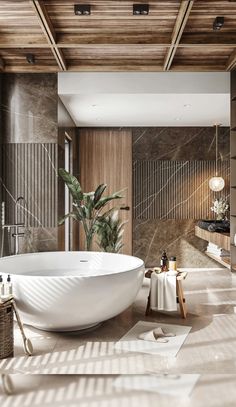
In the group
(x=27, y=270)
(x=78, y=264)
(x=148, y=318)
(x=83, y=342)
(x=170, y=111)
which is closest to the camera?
(x=83, y=342)

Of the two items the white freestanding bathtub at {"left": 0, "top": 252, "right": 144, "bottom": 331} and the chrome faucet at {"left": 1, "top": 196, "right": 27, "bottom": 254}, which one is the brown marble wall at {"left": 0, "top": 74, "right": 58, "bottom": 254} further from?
the white freestanding bathtub at {"left": 0, "top": 252, "right": 144, "bottom": 331}

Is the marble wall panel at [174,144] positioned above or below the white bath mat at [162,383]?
above

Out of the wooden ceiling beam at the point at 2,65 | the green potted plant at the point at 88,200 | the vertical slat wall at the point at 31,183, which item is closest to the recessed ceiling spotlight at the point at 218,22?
the green potted plant at the point at 88,200

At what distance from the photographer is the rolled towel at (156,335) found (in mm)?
3180

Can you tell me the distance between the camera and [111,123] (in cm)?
690

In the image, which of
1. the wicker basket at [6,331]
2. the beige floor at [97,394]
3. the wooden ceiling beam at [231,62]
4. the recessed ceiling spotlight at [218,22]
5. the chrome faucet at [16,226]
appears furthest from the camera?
the chrome faucet at [16,226]

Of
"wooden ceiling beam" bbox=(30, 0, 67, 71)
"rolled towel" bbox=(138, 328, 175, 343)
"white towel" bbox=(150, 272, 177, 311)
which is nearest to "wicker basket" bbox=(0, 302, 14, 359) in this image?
"rolled towel" bbox=(138, 328, 175, 343)

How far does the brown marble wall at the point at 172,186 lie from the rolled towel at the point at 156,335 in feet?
12.4

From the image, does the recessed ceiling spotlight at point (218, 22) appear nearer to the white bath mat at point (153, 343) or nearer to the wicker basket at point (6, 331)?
the white bath mat at point (153, 343)

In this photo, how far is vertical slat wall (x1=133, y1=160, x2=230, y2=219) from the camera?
710cm

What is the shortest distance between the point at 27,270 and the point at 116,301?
150 cm

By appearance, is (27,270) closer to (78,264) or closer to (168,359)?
(78,264)

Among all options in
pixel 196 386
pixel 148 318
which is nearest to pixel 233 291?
pixel 148 318

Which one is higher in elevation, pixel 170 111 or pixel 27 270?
pixel 170 111
